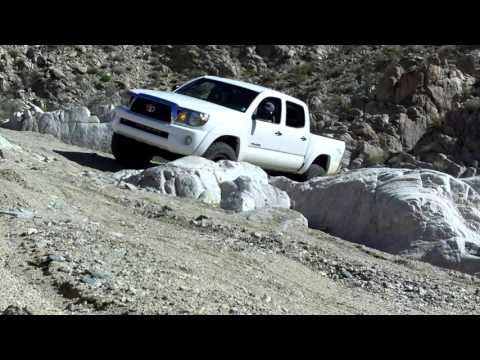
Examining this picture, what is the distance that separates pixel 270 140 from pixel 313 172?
1.57 metres

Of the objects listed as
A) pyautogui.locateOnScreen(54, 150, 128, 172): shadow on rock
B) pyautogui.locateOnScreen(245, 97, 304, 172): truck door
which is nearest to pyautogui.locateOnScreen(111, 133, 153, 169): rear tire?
pyautogui.locateOnScreen(54, 150, 128, 172): shadow on rock

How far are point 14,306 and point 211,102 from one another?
909cm

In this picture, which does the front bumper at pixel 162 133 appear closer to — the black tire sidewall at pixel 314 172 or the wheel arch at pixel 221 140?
the wheel arch at pixel 221 140

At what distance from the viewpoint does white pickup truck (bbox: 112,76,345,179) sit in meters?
12.9

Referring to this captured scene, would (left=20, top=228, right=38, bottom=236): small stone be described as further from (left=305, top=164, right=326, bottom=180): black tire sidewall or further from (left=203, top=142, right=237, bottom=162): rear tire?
(left=305, top=164, right=326, bottom=180): black tire sidewall

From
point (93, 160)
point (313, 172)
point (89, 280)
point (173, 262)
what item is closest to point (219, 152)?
point (93, 160)

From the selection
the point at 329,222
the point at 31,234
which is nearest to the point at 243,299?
the point at 31,234

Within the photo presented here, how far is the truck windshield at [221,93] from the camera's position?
13.9 metres

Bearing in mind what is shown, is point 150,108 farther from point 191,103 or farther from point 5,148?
point 5,148

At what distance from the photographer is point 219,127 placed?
514 inches

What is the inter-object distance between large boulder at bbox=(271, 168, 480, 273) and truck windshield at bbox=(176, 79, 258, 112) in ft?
6.28

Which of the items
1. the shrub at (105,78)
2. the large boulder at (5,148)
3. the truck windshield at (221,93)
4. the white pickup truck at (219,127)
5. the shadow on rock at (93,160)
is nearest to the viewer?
the large boulder at (5,148)

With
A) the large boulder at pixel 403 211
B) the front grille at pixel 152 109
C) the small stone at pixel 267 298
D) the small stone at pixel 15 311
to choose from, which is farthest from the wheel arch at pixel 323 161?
the small stone at pixel 15 311

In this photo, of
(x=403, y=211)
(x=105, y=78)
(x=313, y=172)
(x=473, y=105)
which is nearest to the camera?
(x=403, y=211)
